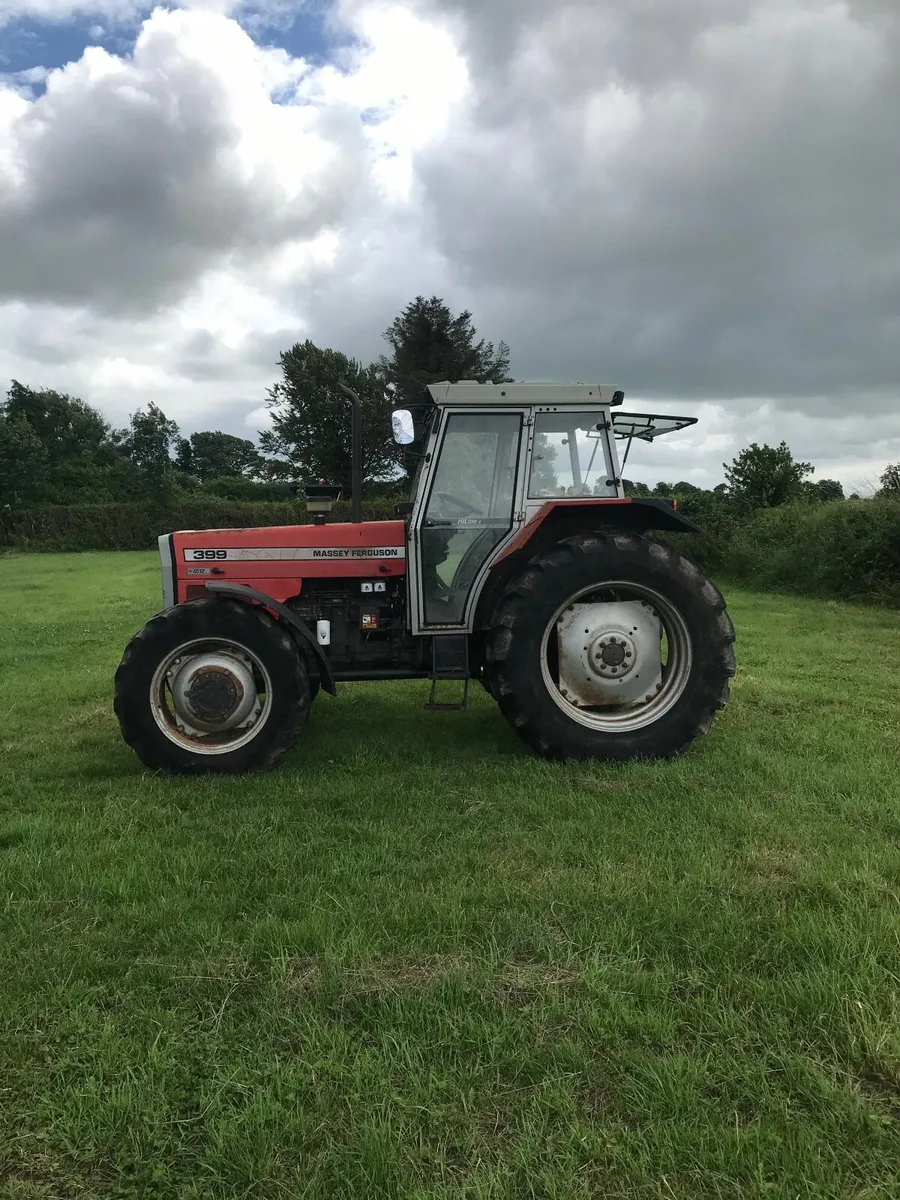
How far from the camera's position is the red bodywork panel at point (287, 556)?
4.97 m

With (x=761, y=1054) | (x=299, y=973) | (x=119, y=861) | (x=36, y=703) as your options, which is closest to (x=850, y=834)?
(x=761, y=1054)

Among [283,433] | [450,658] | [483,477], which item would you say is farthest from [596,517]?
[283,433]

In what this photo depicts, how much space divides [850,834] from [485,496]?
2642 millimetres

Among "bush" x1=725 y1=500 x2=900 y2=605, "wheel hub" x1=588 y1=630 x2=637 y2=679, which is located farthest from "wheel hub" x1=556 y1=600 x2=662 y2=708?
"bush" x1=725 y1=500 x2=900 y2=605

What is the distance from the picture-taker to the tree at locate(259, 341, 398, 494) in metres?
34.6

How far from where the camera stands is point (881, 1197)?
172 cm

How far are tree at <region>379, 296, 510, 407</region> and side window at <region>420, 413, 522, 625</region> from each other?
99.3ft

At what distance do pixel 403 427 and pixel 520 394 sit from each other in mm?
787

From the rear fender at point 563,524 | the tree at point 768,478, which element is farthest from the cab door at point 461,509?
the tree at point 768,478

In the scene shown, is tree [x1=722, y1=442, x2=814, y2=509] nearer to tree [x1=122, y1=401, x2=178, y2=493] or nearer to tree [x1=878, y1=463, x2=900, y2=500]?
tree [x1=878, y1=463, x2=900, y2=500]

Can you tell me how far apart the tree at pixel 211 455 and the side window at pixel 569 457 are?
64595mm

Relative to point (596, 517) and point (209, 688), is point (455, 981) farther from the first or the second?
point (596, 517)

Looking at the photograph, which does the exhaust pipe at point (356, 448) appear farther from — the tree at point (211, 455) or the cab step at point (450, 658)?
the tree at point (211, 455)

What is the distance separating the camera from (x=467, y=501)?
4.84m
